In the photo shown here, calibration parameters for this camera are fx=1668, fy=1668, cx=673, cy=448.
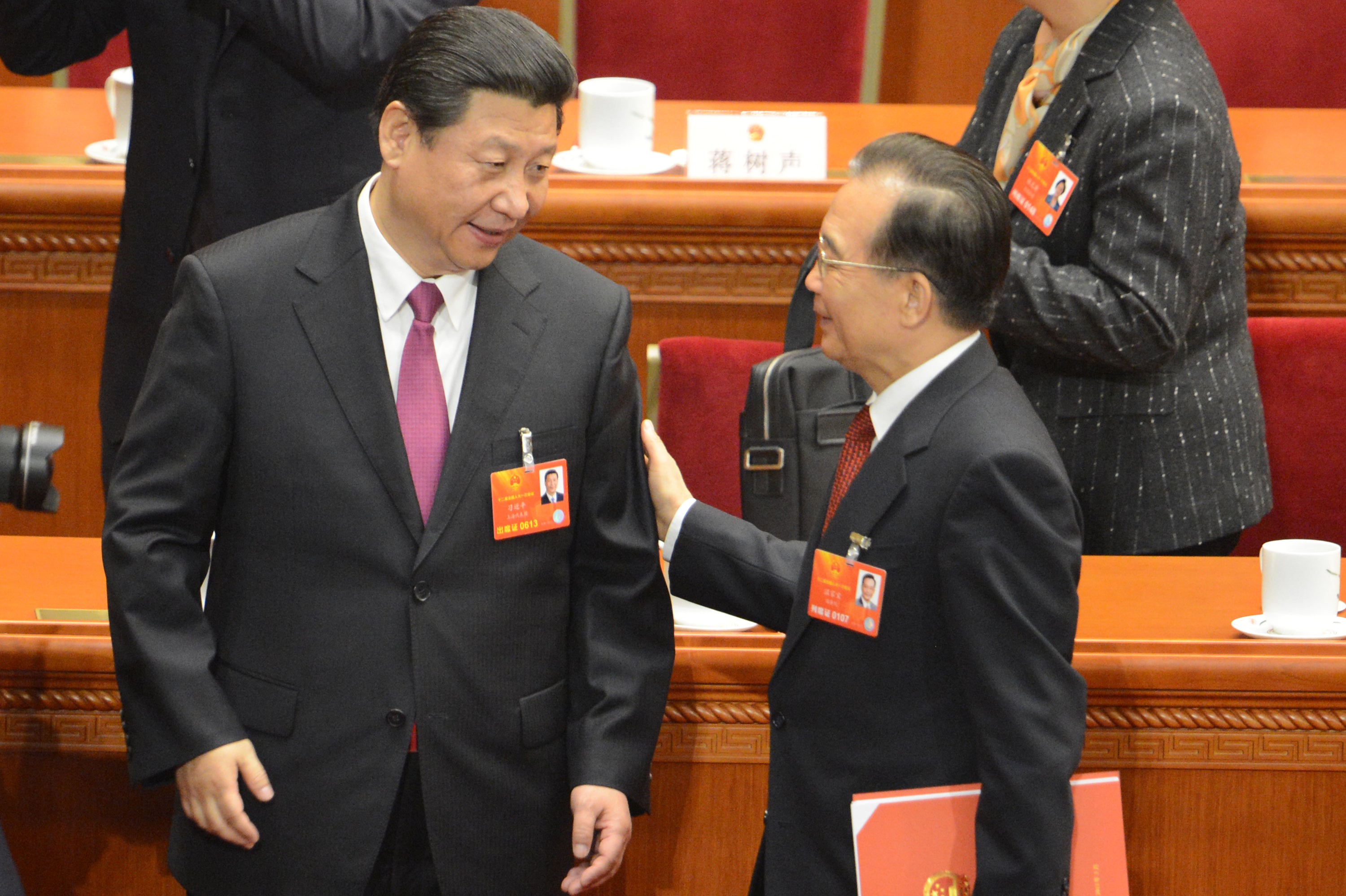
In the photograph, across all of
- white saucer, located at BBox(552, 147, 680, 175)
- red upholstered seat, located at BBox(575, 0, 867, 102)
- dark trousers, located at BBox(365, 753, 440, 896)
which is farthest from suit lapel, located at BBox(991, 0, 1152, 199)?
red upholstered seat, located at BBox(575, 0, 867, 102)

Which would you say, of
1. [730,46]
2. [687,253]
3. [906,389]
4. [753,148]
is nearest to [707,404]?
[687,253]

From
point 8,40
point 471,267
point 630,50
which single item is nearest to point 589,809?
point 471,267

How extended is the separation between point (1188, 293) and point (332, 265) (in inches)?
47.7

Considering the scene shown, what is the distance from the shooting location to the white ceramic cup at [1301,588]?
1.95 meters

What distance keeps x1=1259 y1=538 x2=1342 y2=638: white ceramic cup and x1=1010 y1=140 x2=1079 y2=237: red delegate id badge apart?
1.86 feet

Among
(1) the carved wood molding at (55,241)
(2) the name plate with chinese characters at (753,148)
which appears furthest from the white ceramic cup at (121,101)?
(2) the name plate with chinese characters at (753,148)

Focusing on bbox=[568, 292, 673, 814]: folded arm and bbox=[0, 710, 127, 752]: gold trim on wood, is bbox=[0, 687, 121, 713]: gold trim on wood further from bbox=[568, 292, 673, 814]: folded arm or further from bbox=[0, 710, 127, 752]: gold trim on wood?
bbox=[568, 292, 673, 814]: folded arm

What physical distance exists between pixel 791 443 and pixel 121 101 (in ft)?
5.09

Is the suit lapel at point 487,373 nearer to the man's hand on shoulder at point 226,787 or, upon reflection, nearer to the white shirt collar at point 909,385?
the man's hand on shoulder at point 226,787

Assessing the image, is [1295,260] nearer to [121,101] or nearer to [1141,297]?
[1141,297]

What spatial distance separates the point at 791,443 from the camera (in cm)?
213

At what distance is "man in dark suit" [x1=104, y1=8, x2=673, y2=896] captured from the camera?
4.96 ft

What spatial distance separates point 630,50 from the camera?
4.18 metres

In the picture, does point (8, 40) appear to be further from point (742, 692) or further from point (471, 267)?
point (742, 692)
